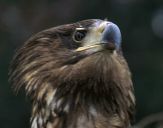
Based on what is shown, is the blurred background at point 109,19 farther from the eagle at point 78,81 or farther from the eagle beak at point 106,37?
the eagle beak at point 106,37

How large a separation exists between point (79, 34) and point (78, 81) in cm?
34

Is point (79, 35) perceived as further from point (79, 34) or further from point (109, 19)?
point (109, 19)

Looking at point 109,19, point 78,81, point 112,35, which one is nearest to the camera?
point 112,35

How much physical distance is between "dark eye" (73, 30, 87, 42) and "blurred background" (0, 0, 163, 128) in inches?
323

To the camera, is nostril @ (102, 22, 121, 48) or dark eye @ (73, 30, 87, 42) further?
dark eye @ (73, 30, 87, 42)

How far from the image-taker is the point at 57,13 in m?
18.4

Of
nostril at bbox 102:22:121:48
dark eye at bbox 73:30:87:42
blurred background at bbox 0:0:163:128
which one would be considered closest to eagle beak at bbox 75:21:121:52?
nostril at bbox 102:22:121:48

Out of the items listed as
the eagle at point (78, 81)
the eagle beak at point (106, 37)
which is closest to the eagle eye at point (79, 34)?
the eagle at point (78, 81)

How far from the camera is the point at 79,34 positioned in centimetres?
716

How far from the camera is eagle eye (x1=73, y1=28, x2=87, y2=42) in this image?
7.13 metres

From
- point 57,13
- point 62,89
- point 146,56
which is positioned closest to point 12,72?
point 62,89

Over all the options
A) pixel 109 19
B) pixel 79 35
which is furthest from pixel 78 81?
pixel 109 19

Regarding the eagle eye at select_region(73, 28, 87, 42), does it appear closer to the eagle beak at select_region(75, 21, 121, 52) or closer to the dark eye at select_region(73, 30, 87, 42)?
the dark eye at select_region(73, 30, 87, 42)

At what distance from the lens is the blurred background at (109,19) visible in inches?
615
